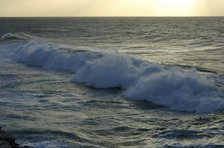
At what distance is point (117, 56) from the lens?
66.6 feet

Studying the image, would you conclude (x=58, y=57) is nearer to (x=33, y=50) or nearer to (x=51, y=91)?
(x=33, y=50)

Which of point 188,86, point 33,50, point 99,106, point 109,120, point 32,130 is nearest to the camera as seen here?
point 32,130

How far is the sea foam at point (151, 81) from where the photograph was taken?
13273 millimetres

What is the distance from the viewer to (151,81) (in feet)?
51.0

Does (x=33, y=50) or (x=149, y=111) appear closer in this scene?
(x=149, y=111)

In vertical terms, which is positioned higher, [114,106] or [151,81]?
[151,81]

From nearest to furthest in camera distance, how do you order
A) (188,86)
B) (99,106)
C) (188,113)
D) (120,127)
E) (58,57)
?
(120,127) < (188,113) < (99,106) < (188,86) < (58,57)

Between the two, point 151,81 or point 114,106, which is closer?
point 114,106

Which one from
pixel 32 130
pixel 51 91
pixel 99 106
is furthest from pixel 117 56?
pixel 32 130

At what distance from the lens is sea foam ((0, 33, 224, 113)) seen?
43.5 ft

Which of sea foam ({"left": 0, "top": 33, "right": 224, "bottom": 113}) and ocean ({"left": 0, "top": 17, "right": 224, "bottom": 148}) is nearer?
ocean ({"left": 0, "top": 17, "right": 224, "bottom": 148})

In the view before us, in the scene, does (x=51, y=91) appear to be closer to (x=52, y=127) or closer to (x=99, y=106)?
(x=99, y=106)

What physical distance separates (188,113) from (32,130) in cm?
455

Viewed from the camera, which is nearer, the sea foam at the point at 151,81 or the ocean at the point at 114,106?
the ocean at the point at 114,106
